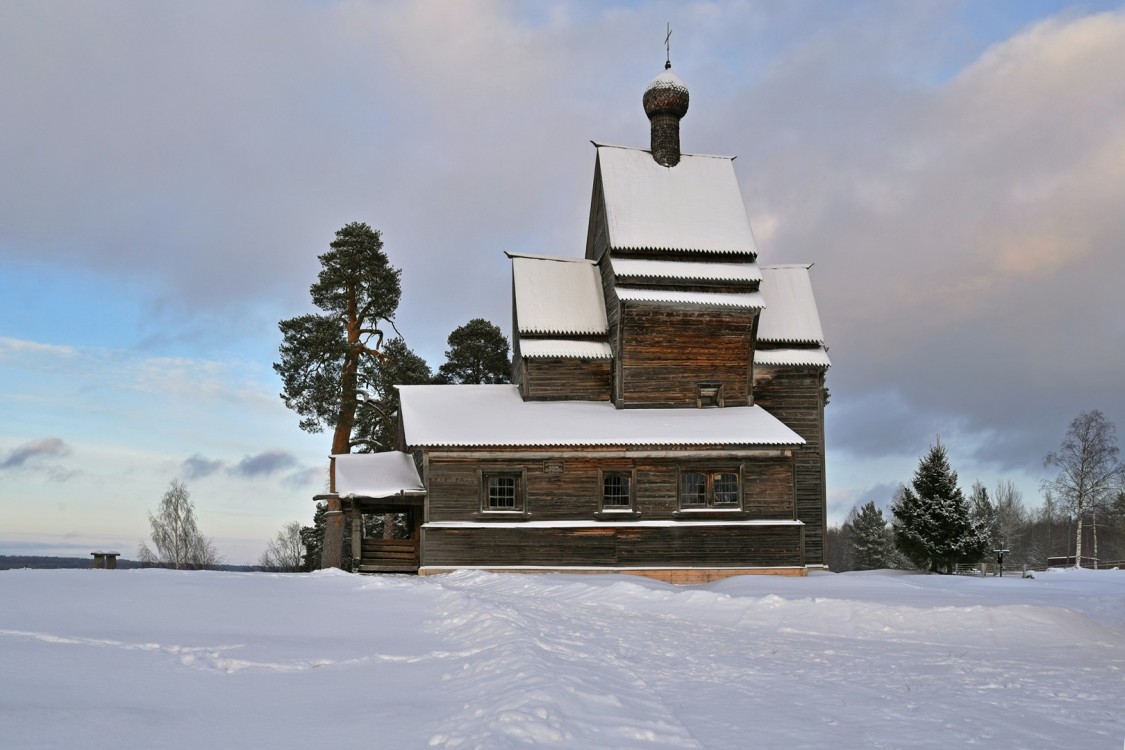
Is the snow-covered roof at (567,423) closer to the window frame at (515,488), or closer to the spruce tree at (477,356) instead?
the window frame at (515,488)

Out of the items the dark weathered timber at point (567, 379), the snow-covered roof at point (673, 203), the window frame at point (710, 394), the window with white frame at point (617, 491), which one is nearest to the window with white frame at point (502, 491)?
the window with white frame at point (617, 491)

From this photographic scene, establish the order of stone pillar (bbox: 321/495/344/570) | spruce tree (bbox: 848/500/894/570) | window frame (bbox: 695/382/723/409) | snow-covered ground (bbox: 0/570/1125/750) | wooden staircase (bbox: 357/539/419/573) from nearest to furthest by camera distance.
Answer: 1. snow-covered ground (bbox: 0/570/1125/750)
2. wooden staircase (bbox: 357/539/419/573)
3. window frame (bbox: 695/382/723/409)
4. stone pillar (bbox: 321/495/344/570)
5. spruce tree (bbox: 848/500/894/570)

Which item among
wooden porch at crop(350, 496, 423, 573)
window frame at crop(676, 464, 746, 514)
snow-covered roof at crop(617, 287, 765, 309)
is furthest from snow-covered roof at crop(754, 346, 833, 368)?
wooden porch at crop(350, 496, 423, 573)

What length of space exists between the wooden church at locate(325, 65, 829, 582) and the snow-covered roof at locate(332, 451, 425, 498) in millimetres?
82

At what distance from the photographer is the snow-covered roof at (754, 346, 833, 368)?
1231 inches

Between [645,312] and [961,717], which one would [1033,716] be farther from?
[645,312]

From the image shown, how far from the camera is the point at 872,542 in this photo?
56.6 m

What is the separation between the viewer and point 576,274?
32.7 metres

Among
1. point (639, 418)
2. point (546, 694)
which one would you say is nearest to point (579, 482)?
point (639, 418)

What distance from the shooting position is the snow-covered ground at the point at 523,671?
661 cm

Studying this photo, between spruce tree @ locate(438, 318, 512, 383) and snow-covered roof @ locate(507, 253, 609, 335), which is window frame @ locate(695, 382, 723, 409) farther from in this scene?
spruce tree @ locate(438, 318, 512, 383)

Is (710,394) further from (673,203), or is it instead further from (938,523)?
(938,523)

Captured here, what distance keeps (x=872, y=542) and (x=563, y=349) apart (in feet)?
115

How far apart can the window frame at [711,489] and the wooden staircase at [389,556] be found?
834 centimetres
